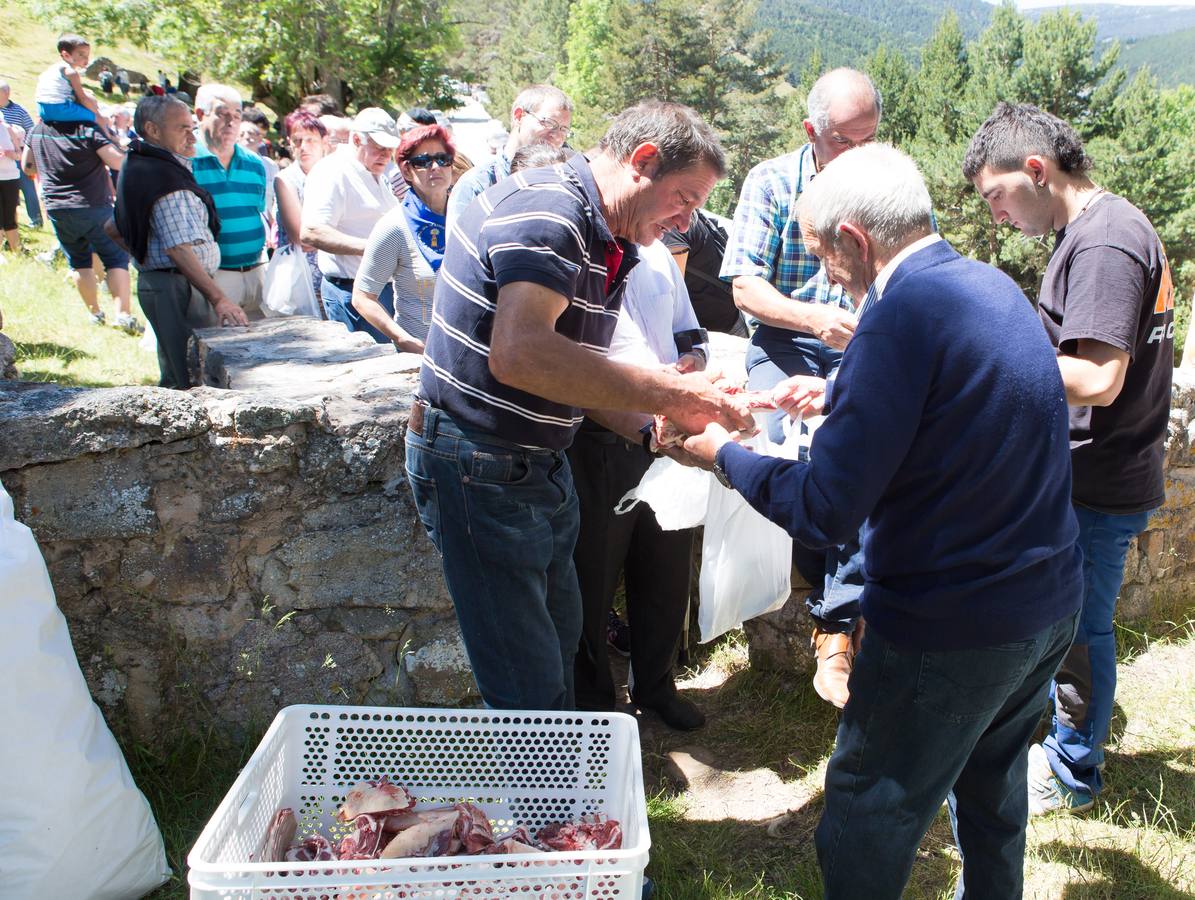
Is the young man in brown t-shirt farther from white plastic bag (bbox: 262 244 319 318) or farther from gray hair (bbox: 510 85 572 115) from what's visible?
white plastic bag (bbox: 262 244 319 318)

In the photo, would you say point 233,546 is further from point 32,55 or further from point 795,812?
point 32,55

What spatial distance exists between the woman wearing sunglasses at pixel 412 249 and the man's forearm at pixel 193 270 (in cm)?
74

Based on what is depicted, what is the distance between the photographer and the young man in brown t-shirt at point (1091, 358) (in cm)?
222

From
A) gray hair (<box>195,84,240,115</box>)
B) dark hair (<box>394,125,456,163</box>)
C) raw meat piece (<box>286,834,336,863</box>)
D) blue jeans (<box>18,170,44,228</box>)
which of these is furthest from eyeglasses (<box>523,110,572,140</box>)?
blue jeans (<box>18,170,44,228</box>)

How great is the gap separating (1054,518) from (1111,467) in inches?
39.8

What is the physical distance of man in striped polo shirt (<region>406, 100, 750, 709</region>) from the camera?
69.0 inches

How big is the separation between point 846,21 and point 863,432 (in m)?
146

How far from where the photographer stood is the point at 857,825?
173cm

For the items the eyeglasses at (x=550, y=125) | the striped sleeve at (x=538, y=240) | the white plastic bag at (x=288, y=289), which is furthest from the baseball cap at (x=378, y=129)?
the striped sleeve at (x=538, y=240)

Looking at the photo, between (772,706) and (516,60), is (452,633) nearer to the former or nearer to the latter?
(772,706)

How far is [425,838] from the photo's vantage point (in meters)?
1.62

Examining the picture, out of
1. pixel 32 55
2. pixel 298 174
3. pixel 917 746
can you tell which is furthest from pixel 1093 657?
pixel 32 55

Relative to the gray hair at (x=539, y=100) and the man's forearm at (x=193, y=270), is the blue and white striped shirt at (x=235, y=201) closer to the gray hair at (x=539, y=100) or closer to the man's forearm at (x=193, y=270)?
the man's forearm at (x=193, y=270)

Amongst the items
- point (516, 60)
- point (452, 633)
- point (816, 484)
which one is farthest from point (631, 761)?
point (516, 60)
